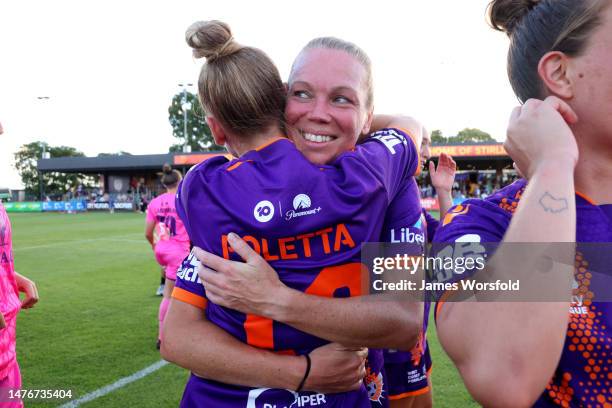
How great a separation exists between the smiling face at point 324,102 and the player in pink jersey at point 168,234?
13.5 feet

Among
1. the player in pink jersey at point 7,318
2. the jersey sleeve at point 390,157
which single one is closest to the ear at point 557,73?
the jersey sleeve at point 390,157

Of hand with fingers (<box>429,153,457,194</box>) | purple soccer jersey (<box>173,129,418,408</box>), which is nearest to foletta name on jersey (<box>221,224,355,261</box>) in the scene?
purple soccer jersey (<box>173,129,418,408</box>)

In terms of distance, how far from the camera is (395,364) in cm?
258

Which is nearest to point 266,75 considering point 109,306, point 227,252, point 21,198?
point 227,252

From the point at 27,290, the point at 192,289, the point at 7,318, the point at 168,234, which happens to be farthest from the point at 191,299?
the point at 168,234

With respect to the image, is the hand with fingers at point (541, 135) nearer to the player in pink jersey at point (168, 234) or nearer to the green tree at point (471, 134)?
the player in pink jersey at point (168, 234)

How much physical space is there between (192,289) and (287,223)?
0.46 meters

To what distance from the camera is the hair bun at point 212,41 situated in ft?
5.55

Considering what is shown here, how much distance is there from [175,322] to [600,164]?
1.38 metres

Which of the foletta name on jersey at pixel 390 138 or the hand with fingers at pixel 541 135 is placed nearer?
the hand with fingers at pixel 541 135

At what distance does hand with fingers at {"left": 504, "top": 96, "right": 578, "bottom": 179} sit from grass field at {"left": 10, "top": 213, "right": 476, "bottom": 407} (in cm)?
363

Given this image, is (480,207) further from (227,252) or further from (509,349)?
(227,252)

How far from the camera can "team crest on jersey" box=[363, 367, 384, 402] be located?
191 centimetres

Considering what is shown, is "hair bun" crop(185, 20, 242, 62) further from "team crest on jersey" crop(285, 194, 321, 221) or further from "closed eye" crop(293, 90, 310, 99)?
"team crest on jersey" crop(285, 194, 321, 221)
